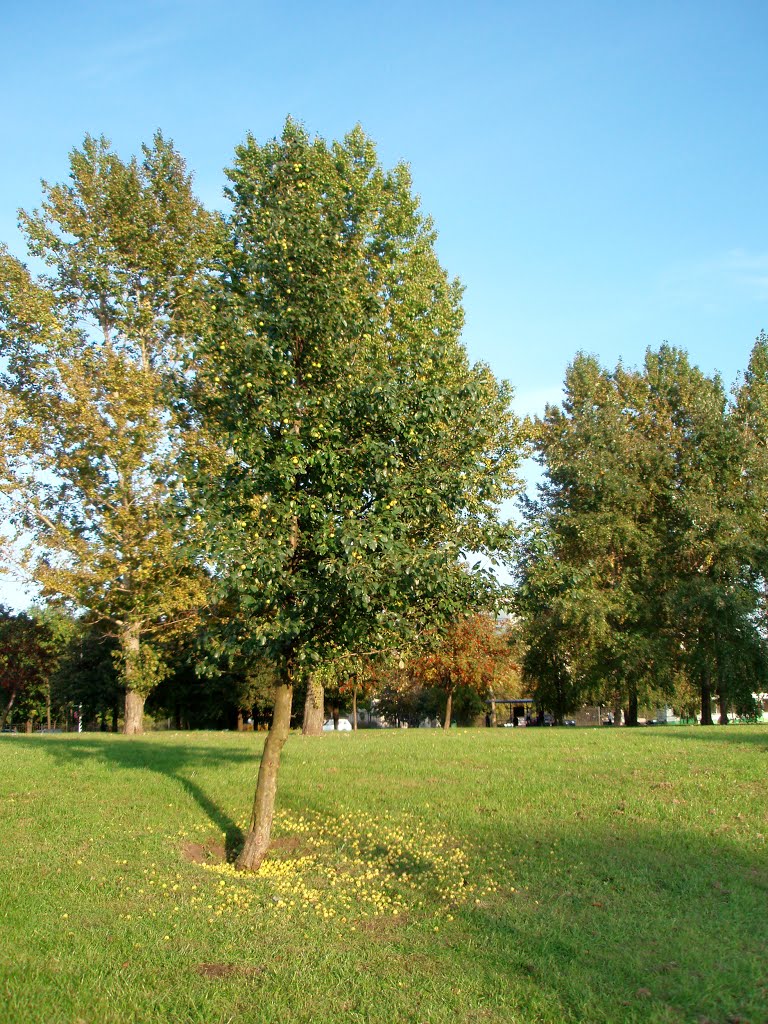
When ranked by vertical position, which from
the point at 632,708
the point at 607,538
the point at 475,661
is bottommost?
the point at 632,708

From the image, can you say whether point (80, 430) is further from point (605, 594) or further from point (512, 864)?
point (605, 594)

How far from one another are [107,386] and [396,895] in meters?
16.2

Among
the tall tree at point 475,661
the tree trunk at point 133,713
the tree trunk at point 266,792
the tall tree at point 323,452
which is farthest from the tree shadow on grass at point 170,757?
the tall tree at point 475,661

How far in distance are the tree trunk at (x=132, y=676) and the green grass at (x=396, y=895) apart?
4.27 metres

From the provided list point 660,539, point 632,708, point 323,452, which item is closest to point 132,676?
point 323,452

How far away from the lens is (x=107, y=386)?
2098 cm

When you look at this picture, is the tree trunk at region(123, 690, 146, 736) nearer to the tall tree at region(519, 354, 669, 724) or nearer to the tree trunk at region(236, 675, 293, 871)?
the tall tree at region(519, 354, 669, 724)

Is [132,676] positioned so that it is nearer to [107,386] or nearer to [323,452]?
[107,386]

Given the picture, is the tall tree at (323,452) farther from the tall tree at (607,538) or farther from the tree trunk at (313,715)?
the tall tree at (607,538)

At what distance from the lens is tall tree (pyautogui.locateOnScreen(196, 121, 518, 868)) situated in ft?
31.2

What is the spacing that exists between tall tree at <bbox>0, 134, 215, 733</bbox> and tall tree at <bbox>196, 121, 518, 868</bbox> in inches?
236

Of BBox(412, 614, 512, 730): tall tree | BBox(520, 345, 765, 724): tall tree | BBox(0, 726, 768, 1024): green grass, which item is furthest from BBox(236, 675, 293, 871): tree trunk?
BBox(412, 614, 512, 730): tall tree

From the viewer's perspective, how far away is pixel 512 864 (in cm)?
990

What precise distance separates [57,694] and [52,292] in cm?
4561
